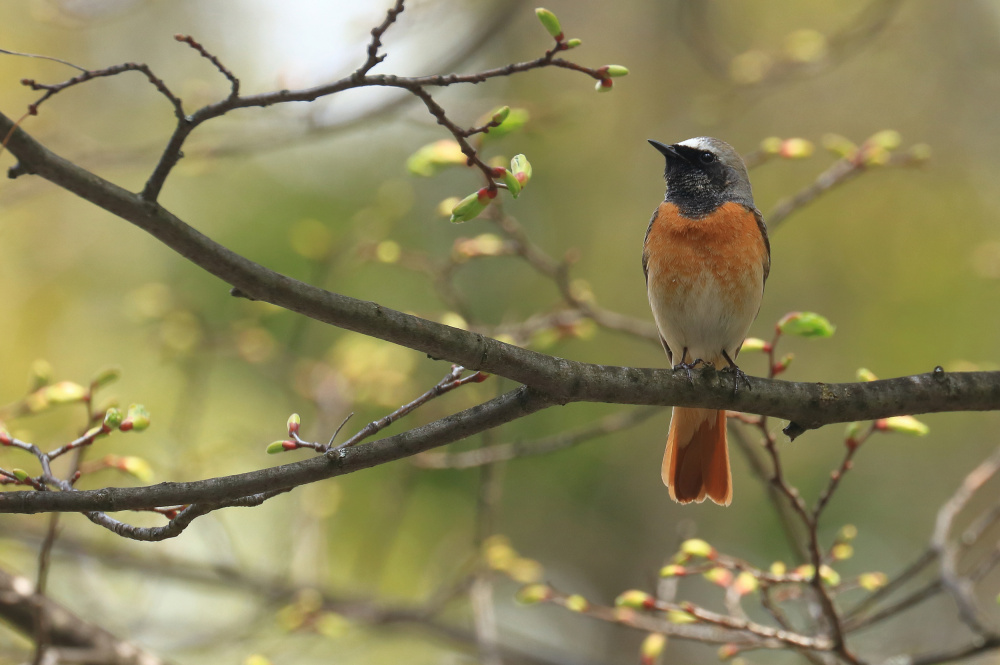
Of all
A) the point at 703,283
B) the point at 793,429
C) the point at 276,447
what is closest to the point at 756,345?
the point at 793,429

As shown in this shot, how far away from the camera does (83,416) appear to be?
4.30 meters

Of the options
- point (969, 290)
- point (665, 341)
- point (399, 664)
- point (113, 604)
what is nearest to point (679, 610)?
point (665, 341)

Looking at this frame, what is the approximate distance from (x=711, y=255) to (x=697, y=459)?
1.06 meters

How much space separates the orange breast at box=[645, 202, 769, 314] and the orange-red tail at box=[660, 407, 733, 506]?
66cm

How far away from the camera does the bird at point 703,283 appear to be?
4.03 m

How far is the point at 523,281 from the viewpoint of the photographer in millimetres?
9266

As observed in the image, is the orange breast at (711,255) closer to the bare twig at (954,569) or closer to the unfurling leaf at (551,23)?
the bare twig at (954,569)

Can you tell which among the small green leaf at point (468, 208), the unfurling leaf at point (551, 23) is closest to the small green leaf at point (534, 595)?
the small green leaf at point (468, 208)

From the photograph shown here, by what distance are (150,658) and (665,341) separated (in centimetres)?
300

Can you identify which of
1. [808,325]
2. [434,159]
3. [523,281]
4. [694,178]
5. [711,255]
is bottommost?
[808,325]

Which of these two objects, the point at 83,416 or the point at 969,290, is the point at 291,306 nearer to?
the point at 83,416

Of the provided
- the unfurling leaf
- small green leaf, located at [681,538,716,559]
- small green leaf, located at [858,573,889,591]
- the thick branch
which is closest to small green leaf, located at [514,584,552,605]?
small green leaf, located at [681,538,716,559]

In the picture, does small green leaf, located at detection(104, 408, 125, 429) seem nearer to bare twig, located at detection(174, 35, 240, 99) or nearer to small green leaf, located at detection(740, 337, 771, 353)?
bare twig, located at detection(174, 35, 240, 99)

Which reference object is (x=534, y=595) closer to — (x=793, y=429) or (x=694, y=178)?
(x=793, y=429)
